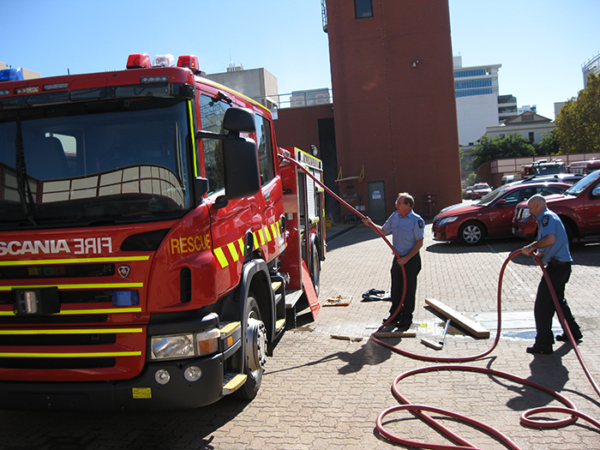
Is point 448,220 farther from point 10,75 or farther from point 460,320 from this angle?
point 10,75

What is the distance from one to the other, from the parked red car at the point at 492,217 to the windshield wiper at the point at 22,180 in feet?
40.7

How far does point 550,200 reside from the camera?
40.1 feet

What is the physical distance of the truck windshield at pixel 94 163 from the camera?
139 inches

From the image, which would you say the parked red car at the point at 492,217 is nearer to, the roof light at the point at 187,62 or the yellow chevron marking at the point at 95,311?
the roof light at the point at 187,62

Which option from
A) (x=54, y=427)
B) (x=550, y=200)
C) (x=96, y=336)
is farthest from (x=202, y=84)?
(x=550, y=200)

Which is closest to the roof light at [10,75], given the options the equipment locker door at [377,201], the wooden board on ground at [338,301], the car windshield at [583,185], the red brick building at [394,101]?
the wooden board on ground at [338,301]

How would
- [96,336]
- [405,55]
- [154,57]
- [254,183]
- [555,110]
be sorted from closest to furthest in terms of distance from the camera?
1. [96,336]
2. [254,183]
3. [154,57]
4. [405,55]
5. [555,110]

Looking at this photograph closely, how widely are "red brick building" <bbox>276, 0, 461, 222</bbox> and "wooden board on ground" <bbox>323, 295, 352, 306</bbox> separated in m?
19.5

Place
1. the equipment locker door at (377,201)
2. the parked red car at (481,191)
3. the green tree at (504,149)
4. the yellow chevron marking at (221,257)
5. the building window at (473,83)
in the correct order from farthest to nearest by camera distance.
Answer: the building window at (473,83) → the green tree at (504,149) → the parked red car at (481,191) → the equipment locker door at (377,201) → the yellow chevron marking at (221,257)

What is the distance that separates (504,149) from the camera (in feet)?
235

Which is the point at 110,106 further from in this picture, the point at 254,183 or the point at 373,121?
the point at 373,121

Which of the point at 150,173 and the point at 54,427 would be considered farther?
the point at 54,427

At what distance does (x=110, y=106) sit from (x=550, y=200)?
37.5 ft

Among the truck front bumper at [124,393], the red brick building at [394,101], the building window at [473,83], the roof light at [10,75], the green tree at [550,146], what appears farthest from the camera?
the building window at [473,83]
